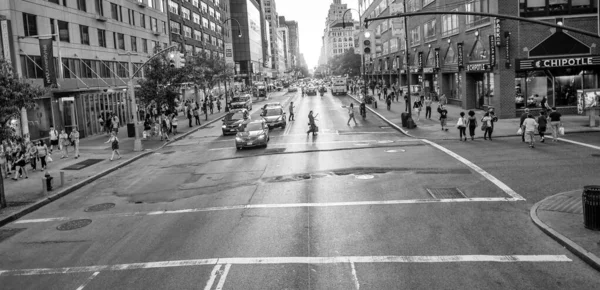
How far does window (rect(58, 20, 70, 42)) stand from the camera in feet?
124

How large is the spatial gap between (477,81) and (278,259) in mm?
37145

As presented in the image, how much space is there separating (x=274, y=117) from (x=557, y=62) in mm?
19759

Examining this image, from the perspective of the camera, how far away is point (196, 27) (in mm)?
88062

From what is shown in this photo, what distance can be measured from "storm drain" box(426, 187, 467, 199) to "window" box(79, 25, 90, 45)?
3486 centimetres

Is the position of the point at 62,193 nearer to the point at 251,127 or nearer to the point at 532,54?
the point at 251,127

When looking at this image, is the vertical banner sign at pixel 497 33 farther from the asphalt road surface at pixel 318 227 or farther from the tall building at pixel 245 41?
the tall building at pixel 245 41

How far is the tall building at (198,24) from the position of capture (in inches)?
2948

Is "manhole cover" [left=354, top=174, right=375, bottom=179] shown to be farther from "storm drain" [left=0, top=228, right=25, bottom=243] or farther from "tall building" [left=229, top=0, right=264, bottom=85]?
"tall building" [left=229, top=0, right=264, bottom=85]

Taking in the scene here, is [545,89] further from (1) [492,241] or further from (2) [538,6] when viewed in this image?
(1) [492,241]

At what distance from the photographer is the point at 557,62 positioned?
34.2 m

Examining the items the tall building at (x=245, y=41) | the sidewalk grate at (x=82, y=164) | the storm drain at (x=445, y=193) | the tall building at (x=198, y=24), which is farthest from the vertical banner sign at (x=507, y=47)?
the tall building at (x=245, y=41)

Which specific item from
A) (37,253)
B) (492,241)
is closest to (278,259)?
(492,241)

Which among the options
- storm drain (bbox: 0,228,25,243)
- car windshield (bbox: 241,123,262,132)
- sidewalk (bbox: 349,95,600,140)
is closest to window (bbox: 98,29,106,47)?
car windshield (bbox: 241,123,262,132)

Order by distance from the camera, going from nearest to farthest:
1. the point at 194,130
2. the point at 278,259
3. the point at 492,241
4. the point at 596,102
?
the point at 278,259
the point at 492,241
the point at 596,102
the point at 194,130
